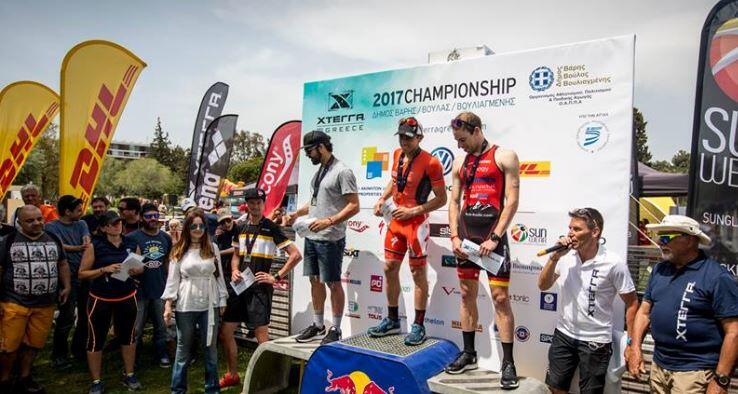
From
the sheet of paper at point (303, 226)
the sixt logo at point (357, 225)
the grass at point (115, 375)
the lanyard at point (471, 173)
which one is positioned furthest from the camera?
the sixt logo at point (357, 225)

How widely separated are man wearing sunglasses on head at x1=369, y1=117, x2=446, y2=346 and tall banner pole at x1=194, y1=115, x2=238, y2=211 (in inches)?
193

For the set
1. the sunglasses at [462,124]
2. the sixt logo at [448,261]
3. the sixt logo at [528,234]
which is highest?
the sunglasses at [462,124]

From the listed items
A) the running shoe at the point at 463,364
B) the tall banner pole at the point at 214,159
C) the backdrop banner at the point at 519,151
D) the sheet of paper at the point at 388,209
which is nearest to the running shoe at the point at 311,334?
the backdrop banner at the point at 519,151

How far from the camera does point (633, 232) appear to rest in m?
7.95

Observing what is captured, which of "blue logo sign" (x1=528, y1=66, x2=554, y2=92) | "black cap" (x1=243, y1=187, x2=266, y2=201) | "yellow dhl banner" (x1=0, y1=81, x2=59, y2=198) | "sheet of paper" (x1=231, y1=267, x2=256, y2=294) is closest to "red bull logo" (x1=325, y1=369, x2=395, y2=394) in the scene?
"sheet of paper" (x1=231, y1=267, x2=256, y2=294)

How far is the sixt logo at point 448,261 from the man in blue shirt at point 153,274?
2971 mm

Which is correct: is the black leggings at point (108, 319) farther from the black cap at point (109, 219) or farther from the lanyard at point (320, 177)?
the lanyard at point (320, 177)

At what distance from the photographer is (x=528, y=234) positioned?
4051mm

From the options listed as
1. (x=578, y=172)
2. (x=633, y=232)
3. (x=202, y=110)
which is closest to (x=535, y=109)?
(x=578, y=172)

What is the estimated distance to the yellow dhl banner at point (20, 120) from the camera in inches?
348

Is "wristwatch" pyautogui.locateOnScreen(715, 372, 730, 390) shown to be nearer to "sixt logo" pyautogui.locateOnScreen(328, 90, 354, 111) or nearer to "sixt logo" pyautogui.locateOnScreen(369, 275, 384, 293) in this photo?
"sixt logo" pyautogui.locateOnScreen(369, 275, 384, 293)

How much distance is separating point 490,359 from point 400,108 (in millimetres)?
2554

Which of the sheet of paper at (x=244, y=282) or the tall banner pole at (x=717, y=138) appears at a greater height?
the tall banner pole at (x=717, y=138)

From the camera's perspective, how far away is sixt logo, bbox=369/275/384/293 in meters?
4.98
